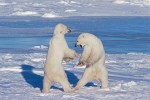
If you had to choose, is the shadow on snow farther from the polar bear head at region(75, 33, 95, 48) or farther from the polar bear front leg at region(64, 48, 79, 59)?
the polar bear head at region(75, 33, 95, 48)

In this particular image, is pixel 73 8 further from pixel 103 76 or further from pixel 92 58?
pixel 92 58

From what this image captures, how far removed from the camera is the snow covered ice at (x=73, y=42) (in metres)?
7.17

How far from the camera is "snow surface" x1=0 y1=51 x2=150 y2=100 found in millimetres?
6783

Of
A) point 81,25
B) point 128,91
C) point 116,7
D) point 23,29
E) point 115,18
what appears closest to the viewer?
point 128,91

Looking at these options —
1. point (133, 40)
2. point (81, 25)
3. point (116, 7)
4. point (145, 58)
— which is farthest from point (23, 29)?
point (116, 7)

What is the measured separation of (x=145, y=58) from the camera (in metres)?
11.4

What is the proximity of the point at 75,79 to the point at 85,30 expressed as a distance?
1088 centimetres

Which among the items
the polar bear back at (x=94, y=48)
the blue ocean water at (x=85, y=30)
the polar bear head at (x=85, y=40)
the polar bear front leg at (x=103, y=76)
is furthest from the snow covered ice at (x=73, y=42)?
the polar bear head at (x=85, y=40)

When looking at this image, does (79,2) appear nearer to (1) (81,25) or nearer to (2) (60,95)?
(1) (81,25)

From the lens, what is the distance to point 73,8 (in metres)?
28.5

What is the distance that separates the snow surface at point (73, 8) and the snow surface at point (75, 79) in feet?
44.7

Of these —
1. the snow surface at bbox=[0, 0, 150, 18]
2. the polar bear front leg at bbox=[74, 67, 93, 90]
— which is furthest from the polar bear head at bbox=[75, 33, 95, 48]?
the snow surface at bbox=[0, 0, 150, 18]

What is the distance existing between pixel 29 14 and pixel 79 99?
63.8 feet

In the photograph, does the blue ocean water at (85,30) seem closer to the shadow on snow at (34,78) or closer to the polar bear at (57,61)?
the shadow on snow at (34,78)
